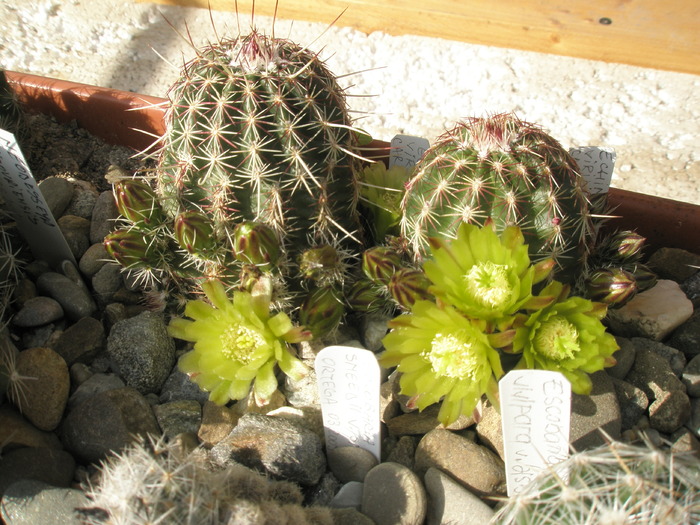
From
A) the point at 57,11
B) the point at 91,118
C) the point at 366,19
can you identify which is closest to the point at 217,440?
the point at 91,118

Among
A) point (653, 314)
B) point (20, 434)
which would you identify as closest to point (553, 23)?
point (653, 314)

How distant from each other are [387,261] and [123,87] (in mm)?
1997

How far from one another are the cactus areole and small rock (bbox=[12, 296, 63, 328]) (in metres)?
0.43

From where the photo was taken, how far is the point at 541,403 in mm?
1107

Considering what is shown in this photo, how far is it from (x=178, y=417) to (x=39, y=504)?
1.22 feet

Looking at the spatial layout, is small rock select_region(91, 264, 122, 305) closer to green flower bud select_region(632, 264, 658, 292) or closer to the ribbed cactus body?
the ribbed cactus body

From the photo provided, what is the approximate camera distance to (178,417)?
4.68ft

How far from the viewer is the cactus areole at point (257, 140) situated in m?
1.29

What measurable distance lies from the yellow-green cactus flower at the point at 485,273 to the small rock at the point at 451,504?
1.11ft

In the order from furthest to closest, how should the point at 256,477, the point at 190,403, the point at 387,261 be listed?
the point at 190,403 → the point at 387,261 → the point at 256,477

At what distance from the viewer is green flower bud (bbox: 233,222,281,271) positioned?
4.05 feet

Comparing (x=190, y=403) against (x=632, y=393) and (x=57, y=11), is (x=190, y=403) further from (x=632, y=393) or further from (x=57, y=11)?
(x=57, y=11)

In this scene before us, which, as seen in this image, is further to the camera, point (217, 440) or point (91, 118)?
point (91, 118)

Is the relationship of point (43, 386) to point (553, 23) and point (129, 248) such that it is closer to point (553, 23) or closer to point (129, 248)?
point (129, 248)
